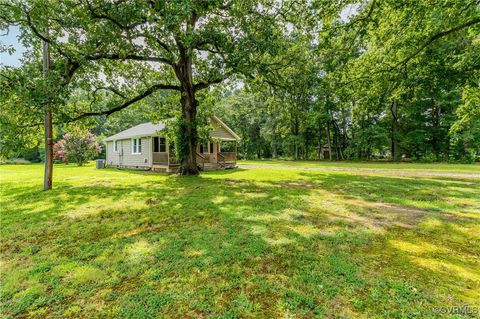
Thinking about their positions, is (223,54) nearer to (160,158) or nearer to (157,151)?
(160,158)

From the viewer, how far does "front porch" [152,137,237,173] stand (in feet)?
54.9

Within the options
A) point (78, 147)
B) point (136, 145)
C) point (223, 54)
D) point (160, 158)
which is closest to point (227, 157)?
point (160, 158)

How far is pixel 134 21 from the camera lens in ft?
25.3

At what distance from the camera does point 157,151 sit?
18609 millimetres

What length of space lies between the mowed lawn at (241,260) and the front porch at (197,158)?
33.5ft

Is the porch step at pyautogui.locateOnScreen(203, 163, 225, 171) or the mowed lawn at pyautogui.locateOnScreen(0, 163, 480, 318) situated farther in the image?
the porch step at pyautogui.locateOnScreen(203, 163, 225, 171)

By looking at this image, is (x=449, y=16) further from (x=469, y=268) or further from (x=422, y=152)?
(x=422, y=152)

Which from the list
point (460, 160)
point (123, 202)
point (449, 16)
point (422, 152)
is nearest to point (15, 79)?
point (123, 202)

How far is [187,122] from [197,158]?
6494mm

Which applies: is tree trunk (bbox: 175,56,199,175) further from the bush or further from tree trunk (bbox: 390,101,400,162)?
tree trunk (bbox: 390,101,400,162)

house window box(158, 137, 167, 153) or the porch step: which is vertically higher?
house window box(158, 137, 167, 153)

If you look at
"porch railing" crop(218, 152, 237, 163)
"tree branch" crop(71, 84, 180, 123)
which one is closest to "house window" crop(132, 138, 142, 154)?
"porch railing" crop(218, 152, 237, 163)

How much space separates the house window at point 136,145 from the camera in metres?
19.7

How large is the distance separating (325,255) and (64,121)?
11.3m
